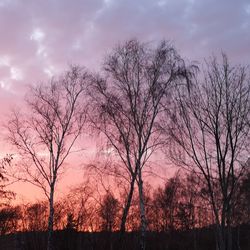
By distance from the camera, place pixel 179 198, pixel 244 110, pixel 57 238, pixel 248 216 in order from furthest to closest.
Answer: pixel 179 198, pixel 248 216, pixel 57 238, pixel 244 110

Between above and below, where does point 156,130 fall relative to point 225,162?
above

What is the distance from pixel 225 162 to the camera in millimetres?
17141

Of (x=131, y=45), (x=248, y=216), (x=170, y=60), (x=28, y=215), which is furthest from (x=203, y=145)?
(x=28, y=215)

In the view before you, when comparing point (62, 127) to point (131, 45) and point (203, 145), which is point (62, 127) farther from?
point (203, 145)

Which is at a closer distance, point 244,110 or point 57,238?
point 244,110

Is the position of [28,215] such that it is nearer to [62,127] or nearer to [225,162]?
[62,127]

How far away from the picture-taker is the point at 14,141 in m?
26.0

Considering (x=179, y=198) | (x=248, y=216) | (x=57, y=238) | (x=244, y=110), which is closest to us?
(x=244, y=110)

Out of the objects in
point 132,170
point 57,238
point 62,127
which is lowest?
point 57,238

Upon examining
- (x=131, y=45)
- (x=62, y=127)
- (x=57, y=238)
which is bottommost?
(x=57, y=238)

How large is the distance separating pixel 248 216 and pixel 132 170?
27245 millimetres

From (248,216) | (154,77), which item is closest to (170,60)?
(154,77)

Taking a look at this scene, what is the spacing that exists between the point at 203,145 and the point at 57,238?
16832 mm

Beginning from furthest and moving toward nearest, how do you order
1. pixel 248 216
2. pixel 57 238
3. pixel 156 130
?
pixel 248 216 → pixel 57 238 → pixel 156 130
